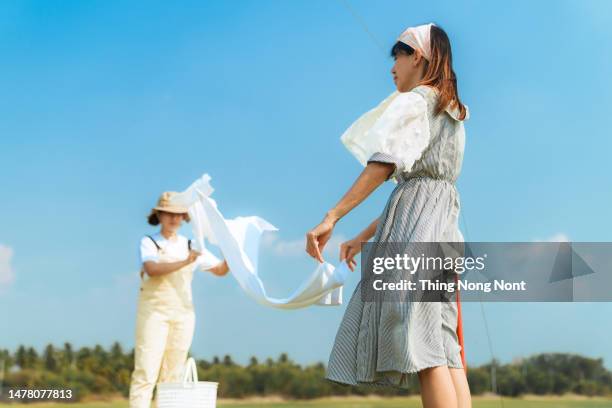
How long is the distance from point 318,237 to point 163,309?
261cm

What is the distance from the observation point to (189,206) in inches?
156

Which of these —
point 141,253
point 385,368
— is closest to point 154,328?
point 141,253

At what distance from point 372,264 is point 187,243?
2.78 m

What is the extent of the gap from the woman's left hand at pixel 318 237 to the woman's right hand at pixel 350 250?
0.23 metres

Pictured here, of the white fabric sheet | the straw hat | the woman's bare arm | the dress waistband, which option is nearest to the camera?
the dress waistband

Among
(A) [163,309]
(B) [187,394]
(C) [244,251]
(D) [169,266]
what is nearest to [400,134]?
(C) [244,251]

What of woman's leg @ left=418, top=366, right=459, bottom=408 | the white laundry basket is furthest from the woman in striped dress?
the white laundry basket

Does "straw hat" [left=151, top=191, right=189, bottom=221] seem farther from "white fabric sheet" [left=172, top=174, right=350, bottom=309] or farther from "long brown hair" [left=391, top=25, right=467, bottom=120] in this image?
"long brown hair" [left=391, top=25, right=467, bottom=120]

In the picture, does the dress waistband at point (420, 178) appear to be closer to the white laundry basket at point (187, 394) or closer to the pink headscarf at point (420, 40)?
the pink headscarf at point (420, 40)

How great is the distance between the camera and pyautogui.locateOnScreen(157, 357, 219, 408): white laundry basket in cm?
338

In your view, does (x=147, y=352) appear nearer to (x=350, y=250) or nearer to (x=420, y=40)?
(x=350, y=250)

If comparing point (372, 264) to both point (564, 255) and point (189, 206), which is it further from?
point (189, 206)

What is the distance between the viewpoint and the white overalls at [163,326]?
4176mm

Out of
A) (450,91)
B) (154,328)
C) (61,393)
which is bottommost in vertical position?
(61,393)
